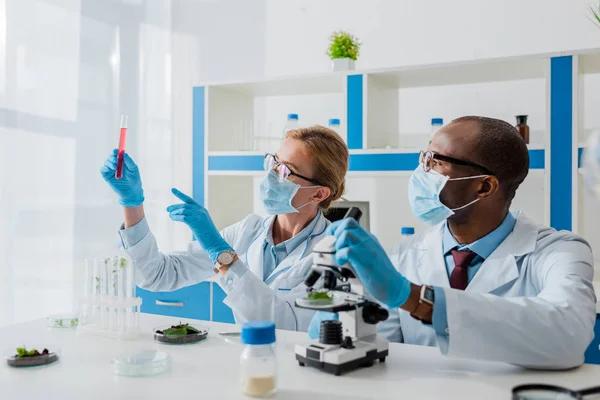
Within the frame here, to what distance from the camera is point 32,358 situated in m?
1.24

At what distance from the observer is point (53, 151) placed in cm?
287

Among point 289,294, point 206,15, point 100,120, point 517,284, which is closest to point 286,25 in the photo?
point 206,15

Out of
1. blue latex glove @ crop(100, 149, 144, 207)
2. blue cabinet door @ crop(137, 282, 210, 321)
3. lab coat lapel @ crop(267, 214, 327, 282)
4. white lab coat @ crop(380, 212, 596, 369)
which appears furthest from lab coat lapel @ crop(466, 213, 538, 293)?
blue cabinet door @ crop(137, 282, 210, 321)

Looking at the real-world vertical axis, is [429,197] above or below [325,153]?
below

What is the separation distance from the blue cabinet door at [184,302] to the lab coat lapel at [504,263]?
5.86 feet

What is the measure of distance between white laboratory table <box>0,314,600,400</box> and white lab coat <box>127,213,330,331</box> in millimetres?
348

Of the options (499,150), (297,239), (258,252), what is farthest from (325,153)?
(499,150)

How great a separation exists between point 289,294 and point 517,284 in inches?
27.7

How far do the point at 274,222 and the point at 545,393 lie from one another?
141 centimetres

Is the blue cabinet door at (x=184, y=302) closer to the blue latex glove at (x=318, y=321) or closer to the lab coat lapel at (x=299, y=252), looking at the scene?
the lab coat lapel at (x=299, y=252)

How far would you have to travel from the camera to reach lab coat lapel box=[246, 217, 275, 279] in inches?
83.2

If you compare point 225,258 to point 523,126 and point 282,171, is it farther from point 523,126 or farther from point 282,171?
point 523,126

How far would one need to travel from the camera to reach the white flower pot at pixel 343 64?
3.09m

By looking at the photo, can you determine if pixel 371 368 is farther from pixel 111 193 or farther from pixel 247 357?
pixel 111 193
